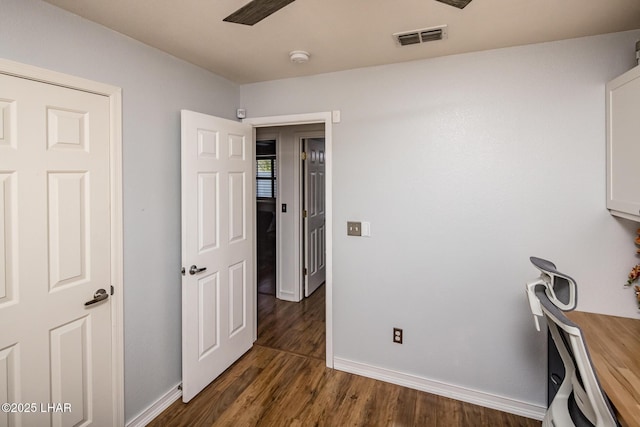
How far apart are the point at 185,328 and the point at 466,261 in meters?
2.01

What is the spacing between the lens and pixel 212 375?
2529 mm

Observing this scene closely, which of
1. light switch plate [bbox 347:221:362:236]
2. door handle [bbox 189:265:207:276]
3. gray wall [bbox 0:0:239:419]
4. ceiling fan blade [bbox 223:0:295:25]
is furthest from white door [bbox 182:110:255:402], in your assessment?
ceiling fan blade [bbox 223:0:295:25]

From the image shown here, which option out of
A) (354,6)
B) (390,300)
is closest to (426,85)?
(354,6)

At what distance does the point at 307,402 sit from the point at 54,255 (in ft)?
5.90

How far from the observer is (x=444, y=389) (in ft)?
7.86

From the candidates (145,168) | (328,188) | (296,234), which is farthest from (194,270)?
(296,234)

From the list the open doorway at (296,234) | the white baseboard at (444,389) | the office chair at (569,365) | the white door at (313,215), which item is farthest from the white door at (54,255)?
the white door at (313,215)

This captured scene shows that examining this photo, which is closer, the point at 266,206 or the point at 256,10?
the point at 256,10

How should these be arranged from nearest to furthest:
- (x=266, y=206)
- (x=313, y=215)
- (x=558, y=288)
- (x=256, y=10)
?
(x=256, y=10), (x=558, y=288), (x=313, y=215), (x=266, y=206)

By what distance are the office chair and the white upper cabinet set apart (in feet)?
1.89

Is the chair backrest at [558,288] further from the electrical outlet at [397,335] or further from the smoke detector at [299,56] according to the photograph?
the smoke detector at [299,56]

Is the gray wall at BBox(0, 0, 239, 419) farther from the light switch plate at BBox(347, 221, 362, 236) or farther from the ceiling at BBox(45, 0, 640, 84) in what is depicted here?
the light switch plate at BBox(347, 221, 362, 236)

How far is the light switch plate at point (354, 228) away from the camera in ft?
8.54

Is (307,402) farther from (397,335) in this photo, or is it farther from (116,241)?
(116,241)
